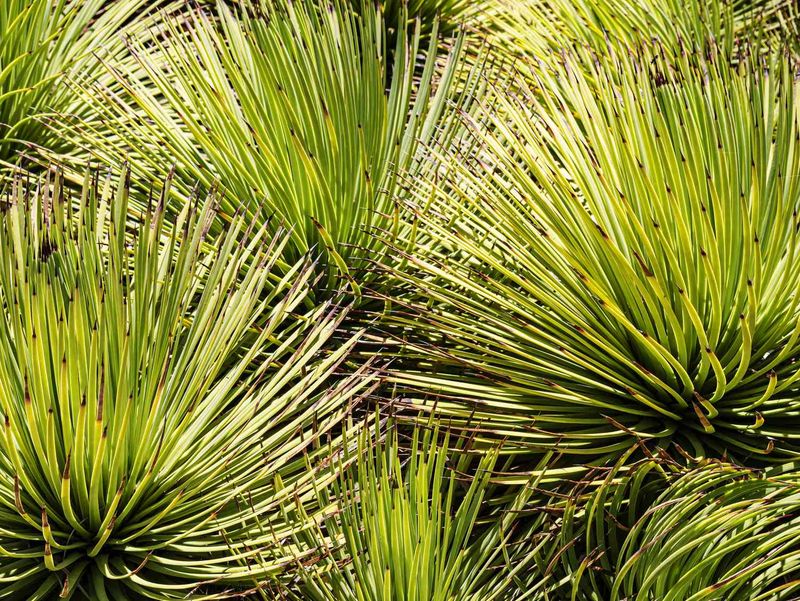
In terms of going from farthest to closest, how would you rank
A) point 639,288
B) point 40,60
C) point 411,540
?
point 40,60 < point 639,288 < point 411,540

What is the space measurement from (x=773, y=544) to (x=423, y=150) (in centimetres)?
102

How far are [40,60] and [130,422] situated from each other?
46.0 inches

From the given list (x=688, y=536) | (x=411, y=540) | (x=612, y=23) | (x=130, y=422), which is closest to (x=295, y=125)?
(x=130, y=422)

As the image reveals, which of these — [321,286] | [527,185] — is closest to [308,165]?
[321,286]

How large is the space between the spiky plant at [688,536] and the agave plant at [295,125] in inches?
24.6

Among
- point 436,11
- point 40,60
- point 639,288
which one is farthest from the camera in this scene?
point 436,11

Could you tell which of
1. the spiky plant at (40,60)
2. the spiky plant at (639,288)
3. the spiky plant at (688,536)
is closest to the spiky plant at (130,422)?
the spiky plant at (639,288)

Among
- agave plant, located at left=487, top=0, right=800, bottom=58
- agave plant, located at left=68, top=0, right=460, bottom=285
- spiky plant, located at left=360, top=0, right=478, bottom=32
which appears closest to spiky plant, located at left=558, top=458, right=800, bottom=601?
agave plant, located at left=68, top=0, right=460, bottom=285

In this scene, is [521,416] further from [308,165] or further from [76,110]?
[76,110]

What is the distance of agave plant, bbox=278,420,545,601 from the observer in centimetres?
115

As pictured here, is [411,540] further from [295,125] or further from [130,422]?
[295,125]

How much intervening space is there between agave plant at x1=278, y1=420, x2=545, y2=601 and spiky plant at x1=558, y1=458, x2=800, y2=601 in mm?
95

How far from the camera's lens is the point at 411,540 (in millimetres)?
1159

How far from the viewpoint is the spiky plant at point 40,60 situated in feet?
6.25
